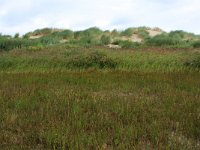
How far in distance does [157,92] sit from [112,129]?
3.65 metres

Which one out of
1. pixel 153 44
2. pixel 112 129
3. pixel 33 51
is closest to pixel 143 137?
pixel 112 129

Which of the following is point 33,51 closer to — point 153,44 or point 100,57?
point 100,57

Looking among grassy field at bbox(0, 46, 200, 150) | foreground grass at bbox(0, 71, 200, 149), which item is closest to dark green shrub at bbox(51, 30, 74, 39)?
grassy field at bbox(0, 46, 200, 150)

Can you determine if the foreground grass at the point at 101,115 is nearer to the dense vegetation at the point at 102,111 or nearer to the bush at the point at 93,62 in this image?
the dense vegetation at the point at 102,111

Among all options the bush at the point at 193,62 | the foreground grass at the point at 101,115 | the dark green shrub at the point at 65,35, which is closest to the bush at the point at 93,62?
the bush at the point at 193,62

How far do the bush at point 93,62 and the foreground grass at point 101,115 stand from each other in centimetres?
490

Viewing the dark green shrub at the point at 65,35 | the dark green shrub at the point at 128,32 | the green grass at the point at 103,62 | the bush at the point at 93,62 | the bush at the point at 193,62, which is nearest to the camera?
the bush at the point at 193,62

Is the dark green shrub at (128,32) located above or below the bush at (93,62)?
above

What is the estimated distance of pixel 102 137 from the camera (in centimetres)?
606

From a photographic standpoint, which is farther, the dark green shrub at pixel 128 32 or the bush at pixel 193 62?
the dark green shrub at pixel 128 32

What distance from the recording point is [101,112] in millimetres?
7445

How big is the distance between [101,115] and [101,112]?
25 cm

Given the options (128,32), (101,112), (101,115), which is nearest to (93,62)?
(101,112)

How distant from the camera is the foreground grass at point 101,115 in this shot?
5.95 meters
